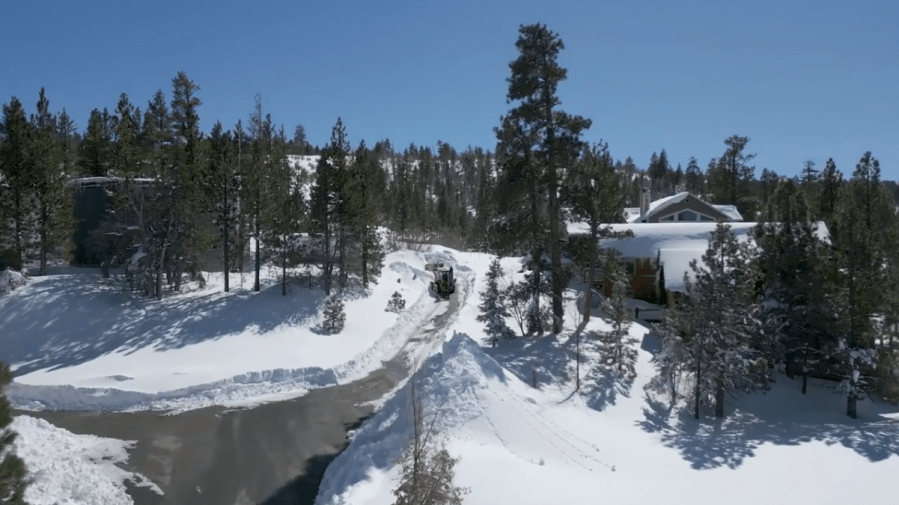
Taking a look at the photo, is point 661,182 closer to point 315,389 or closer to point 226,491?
point 315,389

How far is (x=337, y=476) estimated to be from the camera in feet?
43.0

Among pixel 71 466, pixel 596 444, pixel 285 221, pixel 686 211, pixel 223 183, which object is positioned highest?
pixel 223 183

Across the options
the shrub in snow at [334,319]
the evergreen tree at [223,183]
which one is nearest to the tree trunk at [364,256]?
the shrub in snow at [334,319]

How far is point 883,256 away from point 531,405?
15048 millimetres

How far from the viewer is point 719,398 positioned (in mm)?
19734

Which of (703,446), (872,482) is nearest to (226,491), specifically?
(703,446)

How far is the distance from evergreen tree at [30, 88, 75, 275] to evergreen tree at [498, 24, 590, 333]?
22023 mm

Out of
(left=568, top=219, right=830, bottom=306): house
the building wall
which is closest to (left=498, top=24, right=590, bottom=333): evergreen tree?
(left=568, top=219, right=830, bottom=306): house

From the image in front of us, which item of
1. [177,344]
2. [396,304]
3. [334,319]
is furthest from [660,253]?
[177,344]

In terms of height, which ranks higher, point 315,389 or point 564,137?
point 564,137

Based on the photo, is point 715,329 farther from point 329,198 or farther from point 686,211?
point 686,211

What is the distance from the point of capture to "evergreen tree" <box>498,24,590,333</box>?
22250 mm

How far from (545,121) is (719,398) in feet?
39.8

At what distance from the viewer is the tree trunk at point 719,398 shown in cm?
1950
